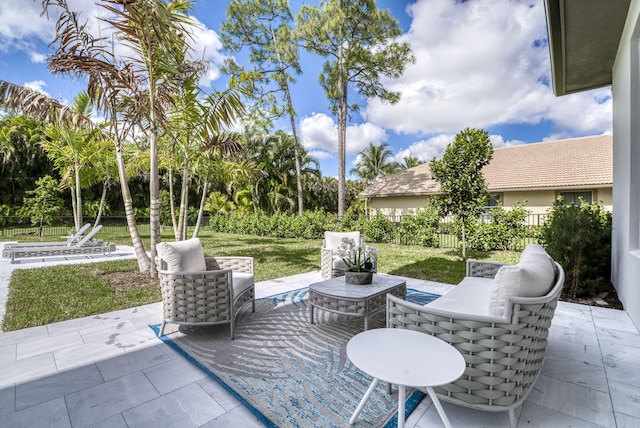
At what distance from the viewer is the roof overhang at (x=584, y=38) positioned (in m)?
3.69

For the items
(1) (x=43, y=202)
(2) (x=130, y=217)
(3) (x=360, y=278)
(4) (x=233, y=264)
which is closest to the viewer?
(3) (x=360, y=278)

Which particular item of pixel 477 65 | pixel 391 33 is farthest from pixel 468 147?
pixel 391 33

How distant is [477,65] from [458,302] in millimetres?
10577

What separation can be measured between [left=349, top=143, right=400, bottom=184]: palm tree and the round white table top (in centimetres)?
2576

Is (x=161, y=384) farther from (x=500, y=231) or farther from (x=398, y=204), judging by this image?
(x=398, y=204)

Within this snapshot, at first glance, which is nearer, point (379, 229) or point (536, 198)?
point (379, 229)

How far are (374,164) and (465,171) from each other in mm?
19774

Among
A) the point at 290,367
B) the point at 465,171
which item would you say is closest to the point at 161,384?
the point at 290,367

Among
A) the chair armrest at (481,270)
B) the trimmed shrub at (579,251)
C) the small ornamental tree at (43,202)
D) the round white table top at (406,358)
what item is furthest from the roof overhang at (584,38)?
the small ornamental tree at (43,202)

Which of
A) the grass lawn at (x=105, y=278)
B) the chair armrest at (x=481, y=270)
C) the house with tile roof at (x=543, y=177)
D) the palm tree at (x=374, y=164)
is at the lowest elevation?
the grass lawn at (x=105, y=278)

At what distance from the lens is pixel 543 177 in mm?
13375

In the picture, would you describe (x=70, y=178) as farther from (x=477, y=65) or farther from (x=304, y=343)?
(x=477, y=65)

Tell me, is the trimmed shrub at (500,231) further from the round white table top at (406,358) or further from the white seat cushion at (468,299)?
the round white table top at (406,358)

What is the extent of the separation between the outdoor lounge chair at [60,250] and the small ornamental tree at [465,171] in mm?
9556
